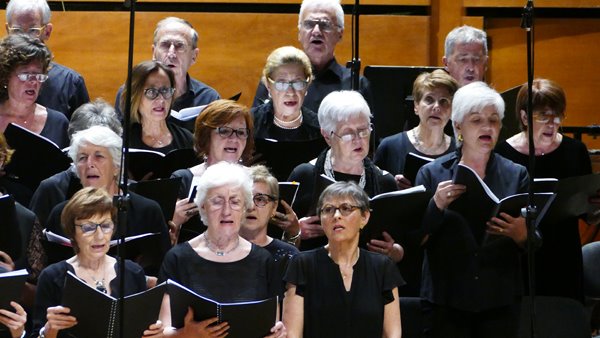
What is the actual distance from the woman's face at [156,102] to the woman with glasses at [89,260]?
0.72 m

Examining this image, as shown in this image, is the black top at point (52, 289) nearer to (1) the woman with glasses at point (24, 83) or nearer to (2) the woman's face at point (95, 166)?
(2) the woman's face at point (95, 166)

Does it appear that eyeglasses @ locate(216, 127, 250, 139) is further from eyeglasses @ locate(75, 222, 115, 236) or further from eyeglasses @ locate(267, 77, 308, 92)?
eyeglasses @ locate(75, 222, 115, 236)

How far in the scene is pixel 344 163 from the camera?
3.74 metres

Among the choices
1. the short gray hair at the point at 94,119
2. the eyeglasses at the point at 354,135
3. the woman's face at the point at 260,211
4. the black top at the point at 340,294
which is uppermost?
the short gray hair at the point at 94,119

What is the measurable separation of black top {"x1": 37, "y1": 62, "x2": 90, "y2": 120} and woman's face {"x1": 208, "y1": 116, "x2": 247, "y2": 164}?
933 mm

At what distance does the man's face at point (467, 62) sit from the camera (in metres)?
4.44

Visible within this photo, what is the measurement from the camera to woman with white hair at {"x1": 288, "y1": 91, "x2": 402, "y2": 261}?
3713 mm

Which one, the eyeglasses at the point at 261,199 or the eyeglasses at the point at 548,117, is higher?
the eyeglasses at the point at 548,117

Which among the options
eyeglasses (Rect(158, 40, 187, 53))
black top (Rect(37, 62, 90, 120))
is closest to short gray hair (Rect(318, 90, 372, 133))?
eyeglasses (Rect(158, 40, 187, 53))

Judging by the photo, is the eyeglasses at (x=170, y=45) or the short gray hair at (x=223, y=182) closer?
the short gray hair at (x=223, y=182)

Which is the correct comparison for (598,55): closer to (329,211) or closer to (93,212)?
(329,211)

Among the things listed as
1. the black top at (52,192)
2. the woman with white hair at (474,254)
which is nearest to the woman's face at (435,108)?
the woman with white hair at (474,254)

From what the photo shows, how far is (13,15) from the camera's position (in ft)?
14.7

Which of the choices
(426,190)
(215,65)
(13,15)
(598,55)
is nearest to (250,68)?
(215,65)
